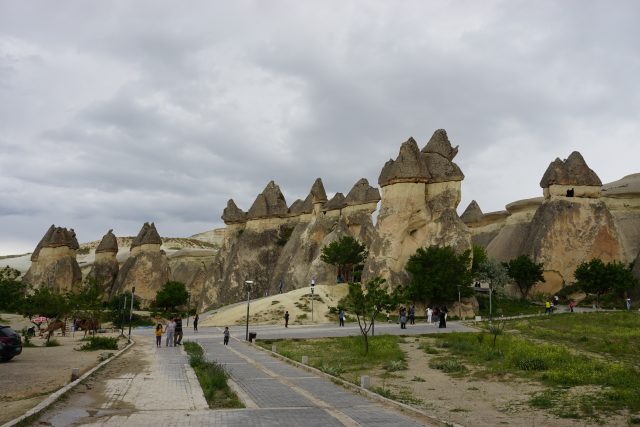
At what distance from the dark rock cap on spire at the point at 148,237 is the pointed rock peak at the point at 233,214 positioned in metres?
8.10

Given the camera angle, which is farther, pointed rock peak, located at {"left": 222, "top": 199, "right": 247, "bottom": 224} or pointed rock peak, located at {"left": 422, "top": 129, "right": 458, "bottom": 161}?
pointed rock peak, located at {"left": 222, "top": 199, "right": 247, "bottom": 224}

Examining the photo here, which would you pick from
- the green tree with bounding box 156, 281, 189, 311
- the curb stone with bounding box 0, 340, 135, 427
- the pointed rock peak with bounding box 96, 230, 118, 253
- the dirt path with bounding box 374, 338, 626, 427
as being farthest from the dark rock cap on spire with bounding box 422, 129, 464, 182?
the pointed rock peak with bounding box 96, 230, 118, 253

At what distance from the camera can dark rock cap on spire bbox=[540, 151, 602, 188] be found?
50.5 meters

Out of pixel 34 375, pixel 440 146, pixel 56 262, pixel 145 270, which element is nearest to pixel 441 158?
pixel 440 146

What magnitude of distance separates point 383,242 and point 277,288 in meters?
16.6

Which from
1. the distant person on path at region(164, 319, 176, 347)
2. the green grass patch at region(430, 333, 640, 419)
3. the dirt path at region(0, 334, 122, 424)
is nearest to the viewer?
the dirt path at region(0, 334, 122, 424)

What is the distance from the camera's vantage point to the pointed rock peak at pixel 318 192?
191ft

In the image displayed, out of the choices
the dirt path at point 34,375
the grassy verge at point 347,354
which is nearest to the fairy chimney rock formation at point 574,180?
the grassy verge at point 347,354

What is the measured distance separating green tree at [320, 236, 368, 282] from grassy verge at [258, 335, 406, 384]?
21.9m

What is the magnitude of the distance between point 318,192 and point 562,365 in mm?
44513

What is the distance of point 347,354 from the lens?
19266 millimetres

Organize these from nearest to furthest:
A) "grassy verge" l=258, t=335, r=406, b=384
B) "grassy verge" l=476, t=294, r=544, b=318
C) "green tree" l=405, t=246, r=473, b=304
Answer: "grassy verge" l=258, t=335, r=406, b=384, "green tree" l=405, t=246, r=473, b=304, "grassy verge" l=476, t=294, r=544, b=318

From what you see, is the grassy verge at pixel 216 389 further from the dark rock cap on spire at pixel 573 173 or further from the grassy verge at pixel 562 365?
the dark rock cap on spire at pixel 573 173

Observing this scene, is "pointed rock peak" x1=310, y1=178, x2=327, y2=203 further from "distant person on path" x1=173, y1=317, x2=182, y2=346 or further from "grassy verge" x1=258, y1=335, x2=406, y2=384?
"distant person on path" x1=173, y1=317, x2=182, y2=346
